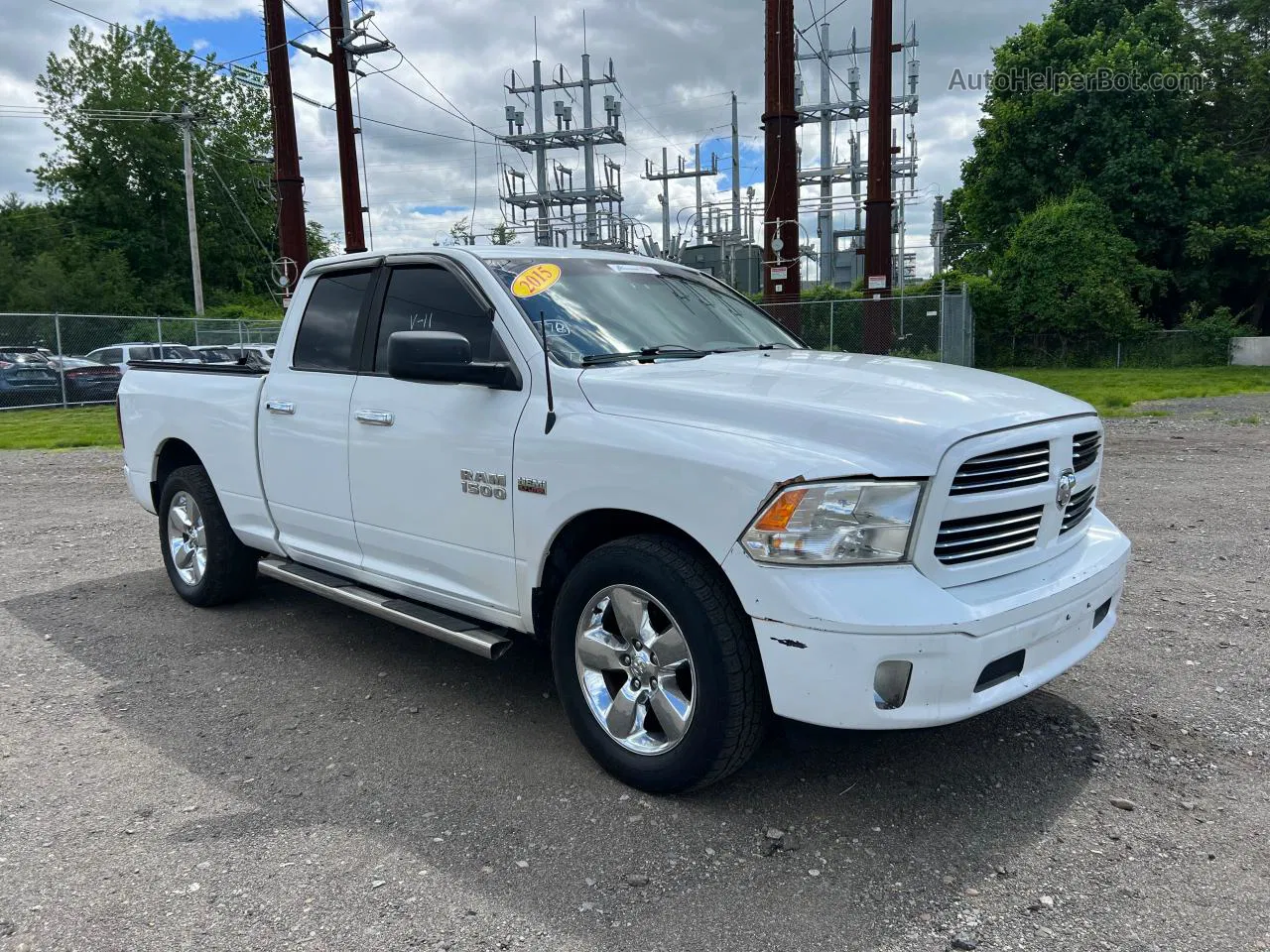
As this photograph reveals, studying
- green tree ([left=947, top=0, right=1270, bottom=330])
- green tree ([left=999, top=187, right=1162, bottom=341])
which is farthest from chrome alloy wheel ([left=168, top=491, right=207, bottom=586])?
green tree ([left=947, top=0, right=1270, bottom=330])

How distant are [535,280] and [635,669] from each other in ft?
5.78

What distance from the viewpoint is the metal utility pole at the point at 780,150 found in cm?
1348

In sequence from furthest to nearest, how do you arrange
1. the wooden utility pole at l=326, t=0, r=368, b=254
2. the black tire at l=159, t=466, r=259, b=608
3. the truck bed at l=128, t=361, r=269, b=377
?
the wooden utility pole at l=326, t=0, r=368, b=254, the black tire at l=159, t=466, r=259, b=608, the truck bed at l=128, t=361, r=269, b=377

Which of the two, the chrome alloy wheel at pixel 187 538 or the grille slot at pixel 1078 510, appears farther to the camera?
the chrome alloy wheel at pixel 187 538

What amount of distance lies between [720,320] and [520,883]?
9.03 feet

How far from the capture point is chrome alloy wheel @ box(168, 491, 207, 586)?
576 centimetres

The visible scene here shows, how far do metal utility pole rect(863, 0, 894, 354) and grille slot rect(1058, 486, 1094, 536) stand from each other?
12498 millimetres

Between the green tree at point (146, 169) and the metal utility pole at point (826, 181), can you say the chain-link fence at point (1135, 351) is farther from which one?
the green tree at point (146, 169)

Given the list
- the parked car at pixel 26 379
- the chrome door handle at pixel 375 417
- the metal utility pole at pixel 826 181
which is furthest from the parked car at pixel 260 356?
the metal utility pole at pixel 826 181

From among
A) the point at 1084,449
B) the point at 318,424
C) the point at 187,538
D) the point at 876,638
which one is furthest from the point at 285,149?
the point at 876,638

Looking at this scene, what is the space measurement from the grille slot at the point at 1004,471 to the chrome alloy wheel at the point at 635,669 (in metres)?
1.02

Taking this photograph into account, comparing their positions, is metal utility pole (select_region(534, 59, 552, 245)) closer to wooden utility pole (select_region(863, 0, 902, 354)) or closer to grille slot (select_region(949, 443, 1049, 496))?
wooden utility pole (select_region(863, 0, 902, 354))

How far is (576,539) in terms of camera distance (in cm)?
369

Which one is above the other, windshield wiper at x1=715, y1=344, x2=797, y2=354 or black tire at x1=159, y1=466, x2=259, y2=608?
windshield wiper at x1=715, y1=344, x2=797, y2=354
